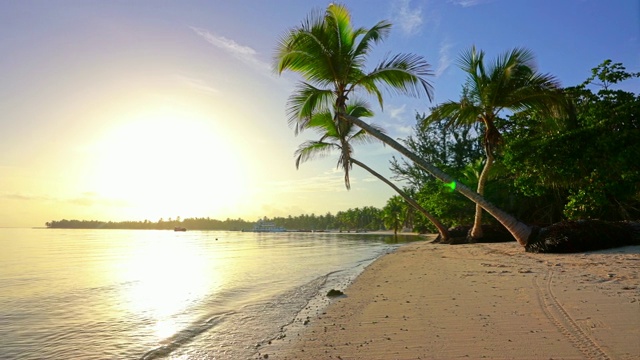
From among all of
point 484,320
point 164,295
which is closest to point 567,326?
point 484,320

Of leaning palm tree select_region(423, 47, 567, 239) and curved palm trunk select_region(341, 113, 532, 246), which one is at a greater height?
leaning palm tree select_region(423, 47, 567, 239)

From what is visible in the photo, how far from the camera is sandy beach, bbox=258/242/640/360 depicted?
12.2 feet

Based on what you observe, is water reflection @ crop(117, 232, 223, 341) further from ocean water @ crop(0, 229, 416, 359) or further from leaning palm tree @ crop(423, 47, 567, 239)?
leaning palm tree @ crop(423, 47, 567, 239)

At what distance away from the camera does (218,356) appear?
4512 millimetres

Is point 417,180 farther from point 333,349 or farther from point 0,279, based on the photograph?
point 333,349

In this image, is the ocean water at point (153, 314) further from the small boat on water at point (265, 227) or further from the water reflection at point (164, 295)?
the small boat on water at point (265, 227)

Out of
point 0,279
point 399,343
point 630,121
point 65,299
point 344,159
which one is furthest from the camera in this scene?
point 344,159

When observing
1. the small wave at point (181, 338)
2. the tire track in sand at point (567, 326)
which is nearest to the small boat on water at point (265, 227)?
the small wave at point (181, 338)

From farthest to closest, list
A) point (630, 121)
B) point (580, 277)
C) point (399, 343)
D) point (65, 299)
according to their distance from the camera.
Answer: point (630, 121)
point (65, 299)
point (580, 277)
point (399, 343)

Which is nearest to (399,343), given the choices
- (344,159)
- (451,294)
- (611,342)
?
(611,342)

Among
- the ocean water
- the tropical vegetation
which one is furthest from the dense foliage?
the ocean water

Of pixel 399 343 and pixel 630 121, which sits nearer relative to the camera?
pixel 399 343

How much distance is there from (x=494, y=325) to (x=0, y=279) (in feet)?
50.7

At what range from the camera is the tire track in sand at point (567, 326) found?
343cm
